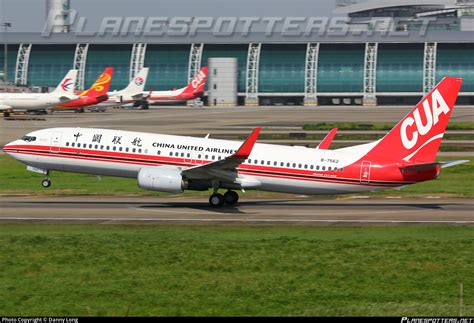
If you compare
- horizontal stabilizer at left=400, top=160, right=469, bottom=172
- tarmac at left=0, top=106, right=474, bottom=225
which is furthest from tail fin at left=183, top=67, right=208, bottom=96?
horizontal stabilizer at left=400, top=160, right=469, bottom=172

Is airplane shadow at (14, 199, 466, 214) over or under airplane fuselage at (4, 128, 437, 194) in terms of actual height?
under

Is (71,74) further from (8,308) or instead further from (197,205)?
(8,308)

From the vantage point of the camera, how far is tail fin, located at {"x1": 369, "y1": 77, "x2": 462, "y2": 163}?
142 feet

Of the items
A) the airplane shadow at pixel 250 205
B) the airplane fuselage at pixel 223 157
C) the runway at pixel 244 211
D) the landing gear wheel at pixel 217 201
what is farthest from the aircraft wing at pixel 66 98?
the landing gear wheel at pixel 217 201

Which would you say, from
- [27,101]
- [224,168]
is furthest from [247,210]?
[27,101]

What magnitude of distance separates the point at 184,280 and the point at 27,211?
18.7 m

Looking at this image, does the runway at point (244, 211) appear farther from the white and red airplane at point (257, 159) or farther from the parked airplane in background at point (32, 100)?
the parked airplane in background at point (32, 100)

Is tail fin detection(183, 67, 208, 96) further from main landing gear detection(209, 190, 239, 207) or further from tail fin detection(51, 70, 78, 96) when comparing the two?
main landing gear detection(209, 190, 239, 207)

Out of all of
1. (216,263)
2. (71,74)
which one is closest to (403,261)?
(216,263)

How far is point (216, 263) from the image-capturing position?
29.1 metres

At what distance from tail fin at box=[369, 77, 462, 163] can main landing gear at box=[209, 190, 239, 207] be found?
8.92 meters

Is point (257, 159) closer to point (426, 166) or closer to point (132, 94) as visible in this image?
point (426, 166)

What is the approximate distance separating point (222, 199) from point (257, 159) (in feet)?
9.57

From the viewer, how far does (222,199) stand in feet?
149
